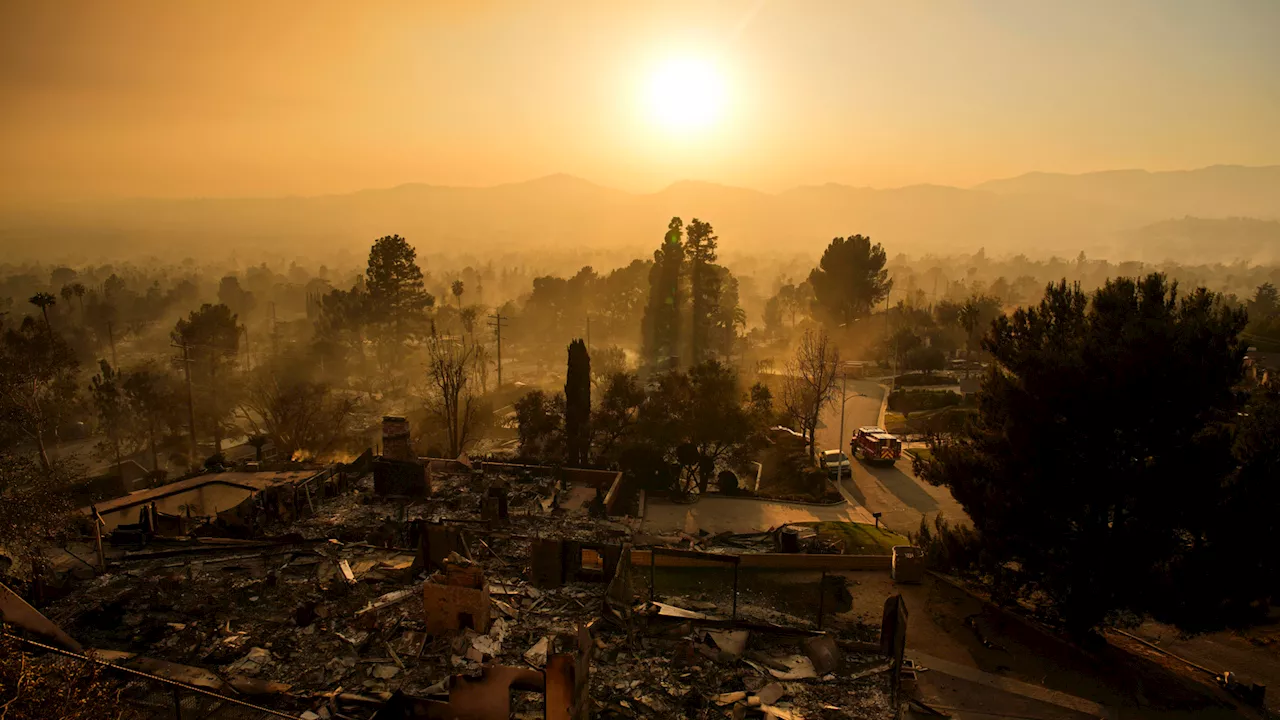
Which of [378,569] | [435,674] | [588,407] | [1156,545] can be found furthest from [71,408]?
[1156,545]

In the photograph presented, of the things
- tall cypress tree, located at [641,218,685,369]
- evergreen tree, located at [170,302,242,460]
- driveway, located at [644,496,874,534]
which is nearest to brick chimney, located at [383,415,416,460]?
driveway, located at [644,496,874,534]

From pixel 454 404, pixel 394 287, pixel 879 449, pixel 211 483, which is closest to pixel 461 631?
pixel 211 483

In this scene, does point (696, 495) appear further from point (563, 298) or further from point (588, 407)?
point (563, 298)

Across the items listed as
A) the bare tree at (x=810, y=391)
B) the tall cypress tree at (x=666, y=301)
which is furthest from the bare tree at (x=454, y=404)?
the bare tree at (x=810, y=391)

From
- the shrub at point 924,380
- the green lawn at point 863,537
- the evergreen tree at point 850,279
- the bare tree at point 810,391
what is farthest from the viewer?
the evergreen tree at point 850,279

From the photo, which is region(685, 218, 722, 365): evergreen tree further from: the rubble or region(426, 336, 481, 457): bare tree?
the rubble

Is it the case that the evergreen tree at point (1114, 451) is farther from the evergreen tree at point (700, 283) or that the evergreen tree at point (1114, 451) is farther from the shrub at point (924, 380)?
the evergreen tree at point (700, 283)
